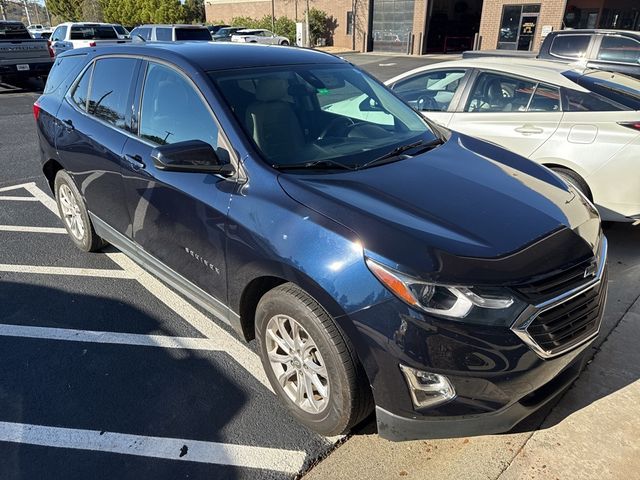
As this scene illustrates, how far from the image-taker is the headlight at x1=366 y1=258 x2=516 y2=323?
200 centimetres

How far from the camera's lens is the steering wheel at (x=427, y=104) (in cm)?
547

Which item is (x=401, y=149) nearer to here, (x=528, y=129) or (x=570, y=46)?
(x=528, y=129)

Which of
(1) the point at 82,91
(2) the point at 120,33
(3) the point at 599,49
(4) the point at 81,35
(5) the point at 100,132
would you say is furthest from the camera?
(2) the point at 120,33

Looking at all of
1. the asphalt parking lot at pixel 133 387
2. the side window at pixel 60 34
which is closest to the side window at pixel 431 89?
the asphalt parking lot at pixel 133 387

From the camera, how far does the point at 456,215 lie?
2.33 m

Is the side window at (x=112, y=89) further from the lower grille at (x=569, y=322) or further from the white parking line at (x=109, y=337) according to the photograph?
the lower grille at (x=569, y=322)

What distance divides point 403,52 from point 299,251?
31.6 m

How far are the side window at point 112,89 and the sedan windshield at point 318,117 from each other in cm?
97

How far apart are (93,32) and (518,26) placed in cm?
2043

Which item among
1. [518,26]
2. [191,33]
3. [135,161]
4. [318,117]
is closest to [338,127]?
[318,117]

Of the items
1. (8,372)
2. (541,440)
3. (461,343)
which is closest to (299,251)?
(461,343)

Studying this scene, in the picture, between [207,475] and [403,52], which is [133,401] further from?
[403,52]

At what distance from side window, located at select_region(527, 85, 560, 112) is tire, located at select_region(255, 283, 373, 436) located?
366 cm

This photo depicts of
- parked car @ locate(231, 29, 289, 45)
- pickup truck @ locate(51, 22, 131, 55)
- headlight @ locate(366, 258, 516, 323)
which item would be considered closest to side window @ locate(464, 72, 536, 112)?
headlight @ locate(366, 258, 516, 323)
